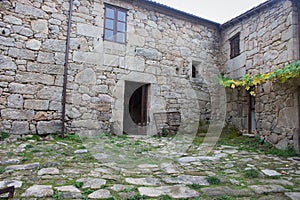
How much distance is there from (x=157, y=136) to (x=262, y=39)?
10.7 ft

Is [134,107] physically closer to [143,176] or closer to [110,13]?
[110,13]

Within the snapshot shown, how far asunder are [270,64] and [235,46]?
162cm

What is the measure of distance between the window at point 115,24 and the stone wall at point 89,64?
126 mm

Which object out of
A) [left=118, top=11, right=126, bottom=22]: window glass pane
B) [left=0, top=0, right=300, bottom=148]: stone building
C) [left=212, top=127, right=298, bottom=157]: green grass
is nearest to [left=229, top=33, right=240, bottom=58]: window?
[left=0, top=0, right=300, bottom=148]: stone building

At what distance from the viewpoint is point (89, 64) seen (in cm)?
468

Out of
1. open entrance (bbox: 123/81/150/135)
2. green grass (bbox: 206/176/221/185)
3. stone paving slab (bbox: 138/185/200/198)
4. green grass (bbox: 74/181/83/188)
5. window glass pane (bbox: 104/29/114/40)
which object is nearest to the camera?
stone paving slab (bbox: 138/185/200/198)

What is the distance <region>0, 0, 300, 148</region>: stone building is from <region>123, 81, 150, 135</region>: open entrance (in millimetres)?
58

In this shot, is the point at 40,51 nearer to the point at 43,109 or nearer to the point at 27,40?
the point at 27,40

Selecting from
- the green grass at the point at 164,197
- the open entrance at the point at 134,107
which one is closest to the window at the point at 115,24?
the open entrance at the point at 134,107

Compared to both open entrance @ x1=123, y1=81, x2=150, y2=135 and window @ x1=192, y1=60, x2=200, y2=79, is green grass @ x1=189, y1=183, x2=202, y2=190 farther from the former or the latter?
window @ x1=192, y1=60, x2=200, y2=79

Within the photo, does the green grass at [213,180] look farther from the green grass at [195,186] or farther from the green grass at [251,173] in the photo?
the green grass at [251,173]

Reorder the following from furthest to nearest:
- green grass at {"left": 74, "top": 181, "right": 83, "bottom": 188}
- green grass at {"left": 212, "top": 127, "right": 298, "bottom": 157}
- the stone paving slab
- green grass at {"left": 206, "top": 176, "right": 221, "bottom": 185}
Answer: green grass at {"left": 212, "top": 127, "right": 298, "bottom": 157}, green grass at {"left": 206, "top": 176, "right": 221, "bottom": 185}, green grass at {"left": 74, "top": 181, "right": 83, "bottom": 188}, the stone paving slab

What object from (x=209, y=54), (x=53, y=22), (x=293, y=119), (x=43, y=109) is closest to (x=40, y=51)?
(x=53, y=22)

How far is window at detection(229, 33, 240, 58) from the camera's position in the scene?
5.81m
